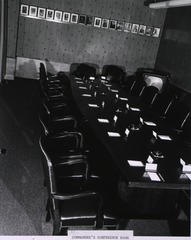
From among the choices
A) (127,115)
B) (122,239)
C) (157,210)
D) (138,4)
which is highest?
(138,4)

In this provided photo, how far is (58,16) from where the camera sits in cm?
880

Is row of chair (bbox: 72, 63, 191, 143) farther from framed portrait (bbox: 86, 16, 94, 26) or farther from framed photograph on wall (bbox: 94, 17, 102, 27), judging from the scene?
framed portrait (bbox: 86, 16, 94, 26)

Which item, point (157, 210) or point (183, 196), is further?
point (183, 196)

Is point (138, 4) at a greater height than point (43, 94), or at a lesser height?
greater

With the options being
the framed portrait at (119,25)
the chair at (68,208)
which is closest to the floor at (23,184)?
the chair at (68,208)

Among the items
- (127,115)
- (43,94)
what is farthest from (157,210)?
(43,94)

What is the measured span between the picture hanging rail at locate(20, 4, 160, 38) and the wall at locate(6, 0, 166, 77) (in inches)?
3.7

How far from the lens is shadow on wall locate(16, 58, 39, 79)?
911 centimetres

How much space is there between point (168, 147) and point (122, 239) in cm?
210

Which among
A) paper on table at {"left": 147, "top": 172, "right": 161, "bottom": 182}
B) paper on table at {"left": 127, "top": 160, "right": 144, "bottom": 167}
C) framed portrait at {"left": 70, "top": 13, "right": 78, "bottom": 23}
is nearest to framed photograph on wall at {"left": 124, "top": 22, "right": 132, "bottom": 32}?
framed portrait at {"left": 70, "top": 13, "right": 78, "bottom": 23}

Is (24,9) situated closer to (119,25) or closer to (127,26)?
(119,25)

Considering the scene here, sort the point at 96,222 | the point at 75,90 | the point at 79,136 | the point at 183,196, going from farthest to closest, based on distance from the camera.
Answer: the point at 75,90 → the point at 79,136 → the point at 183,196 → the point at 96,222

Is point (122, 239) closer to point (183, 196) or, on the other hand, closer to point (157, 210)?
point (157, 210)

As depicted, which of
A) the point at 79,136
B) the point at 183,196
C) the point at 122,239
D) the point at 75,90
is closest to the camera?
the point at 122,239
